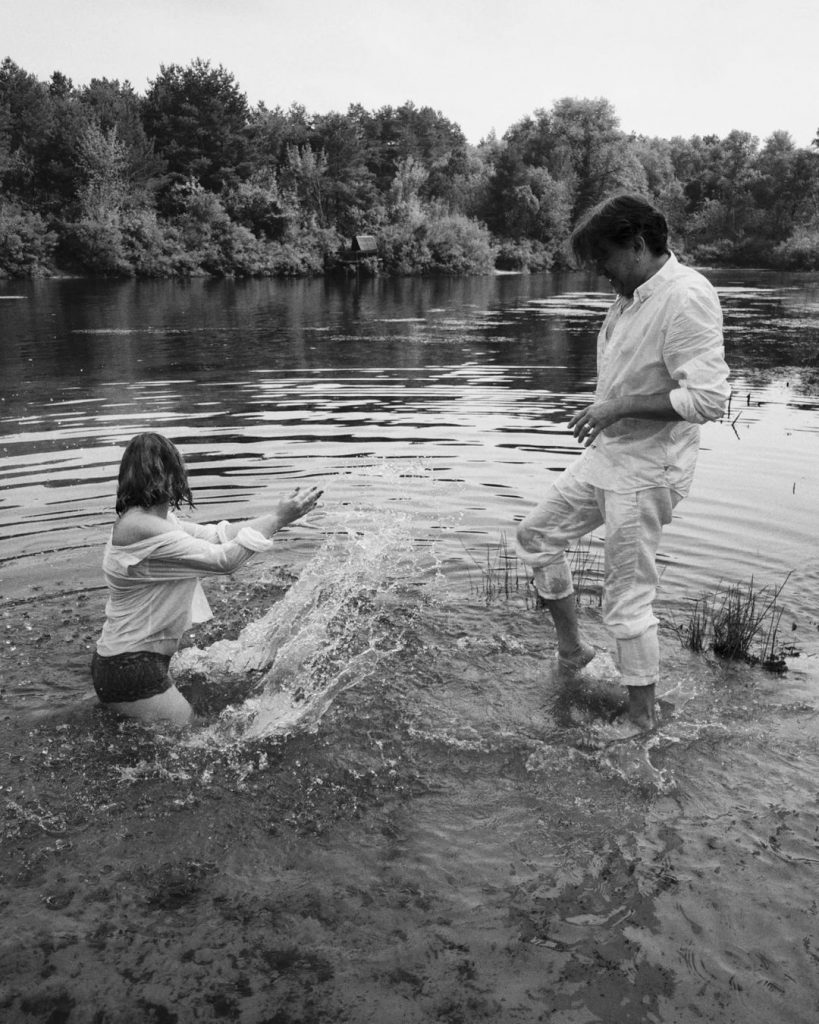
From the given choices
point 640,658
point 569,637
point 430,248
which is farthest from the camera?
point 430,248

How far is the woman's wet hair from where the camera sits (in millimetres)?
4516

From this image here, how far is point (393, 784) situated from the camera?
4.33 m

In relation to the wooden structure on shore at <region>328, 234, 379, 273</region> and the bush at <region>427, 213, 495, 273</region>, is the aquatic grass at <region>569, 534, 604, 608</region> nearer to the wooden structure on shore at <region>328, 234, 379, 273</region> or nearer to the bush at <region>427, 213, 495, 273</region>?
the wooden structure on shore at <region>328, 234, 379, 273</region>

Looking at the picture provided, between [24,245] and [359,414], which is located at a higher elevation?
[24,245]

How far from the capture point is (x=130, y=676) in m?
4.77

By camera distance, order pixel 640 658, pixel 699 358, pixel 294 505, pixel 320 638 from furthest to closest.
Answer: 1. pixel 320 638
2. pixel 294 505
3. pixel 640 658
4. pixel 699 358

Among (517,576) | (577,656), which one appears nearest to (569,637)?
(577,656)

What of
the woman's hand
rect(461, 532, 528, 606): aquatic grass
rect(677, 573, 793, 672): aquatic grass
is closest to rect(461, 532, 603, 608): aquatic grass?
rect(461, 532, 528, 606): aquatic grass

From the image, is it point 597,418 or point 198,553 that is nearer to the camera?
point 597,418

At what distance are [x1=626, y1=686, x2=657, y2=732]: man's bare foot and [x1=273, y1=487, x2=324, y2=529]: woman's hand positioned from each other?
209 centimetres

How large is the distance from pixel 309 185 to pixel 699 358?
74427 millimetres

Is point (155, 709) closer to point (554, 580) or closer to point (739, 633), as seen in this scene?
point (554, 580)

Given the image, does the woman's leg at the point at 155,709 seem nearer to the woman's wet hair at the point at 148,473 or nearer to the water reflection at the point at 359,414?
the woman's wet hair at the point at 148,473

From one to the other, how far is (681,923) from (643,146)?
122 metres
